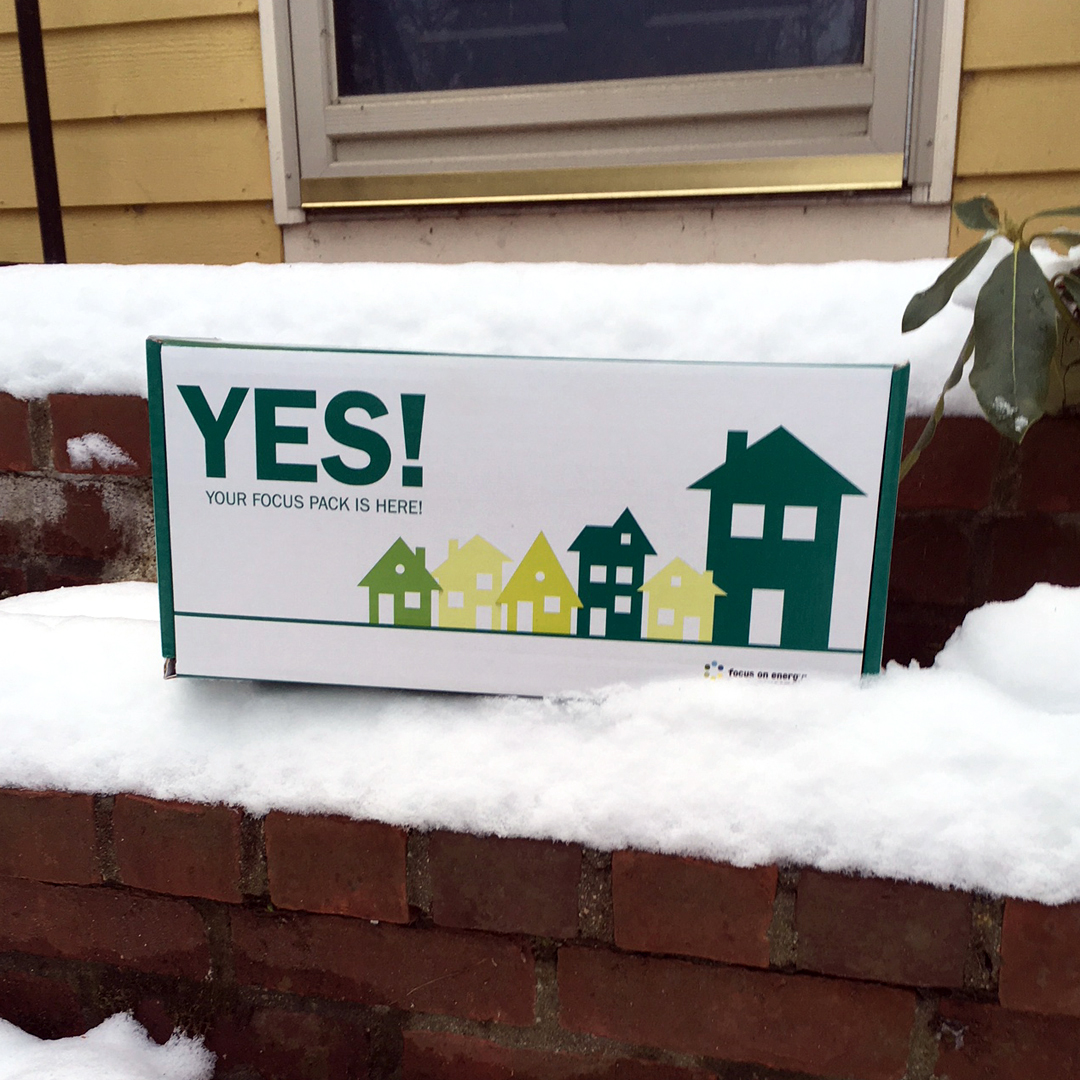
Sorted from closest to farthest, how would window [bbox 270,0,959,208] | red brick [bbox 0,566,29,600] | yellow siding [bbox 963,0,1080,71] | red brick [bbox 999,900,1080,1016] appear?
red brick [bbox 999,900,1080,1016], red brick [bbox 0,566,29,600], yellow siding [bbox 963,0,1080,71], window [bbox 270,0,959,208]

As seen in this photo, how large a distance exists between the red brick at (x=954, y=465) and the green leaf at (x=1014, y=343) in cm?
9

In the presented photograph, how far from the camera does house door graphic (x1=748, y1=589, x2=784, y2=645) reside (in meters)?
0.61

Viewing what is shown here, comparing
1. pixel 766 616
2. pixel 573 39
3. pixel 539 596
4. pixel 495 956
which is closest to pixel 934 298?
pixel 766 616

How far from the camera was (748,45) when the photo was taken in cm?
169

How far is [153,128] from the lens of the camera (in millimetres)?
1966

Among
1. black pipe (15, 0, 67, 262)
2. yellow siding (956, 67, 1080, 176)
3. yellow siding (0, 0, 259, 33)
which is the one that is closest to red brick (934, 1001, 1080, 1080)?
yellow siding (956, 67, 1080, 176)

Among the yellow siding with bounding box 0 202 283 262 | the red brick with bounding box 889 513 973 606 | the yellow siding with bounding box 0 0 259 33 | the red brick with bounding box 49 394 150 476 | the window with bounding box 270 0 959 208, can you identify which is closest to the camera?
the red brick with bounding box 889 513 973 606

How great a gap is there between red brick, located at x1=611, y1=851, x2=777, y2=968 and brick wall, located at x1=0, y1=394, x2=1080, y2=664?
0.33 metres

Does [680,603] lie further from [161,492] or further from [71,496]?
[71,496]

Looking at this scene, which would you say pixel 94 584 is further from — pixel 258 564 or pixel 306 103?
pixel 306 103

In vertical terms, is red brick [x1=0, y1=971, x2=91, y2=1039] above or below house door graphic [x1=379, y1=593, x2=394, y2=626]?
below

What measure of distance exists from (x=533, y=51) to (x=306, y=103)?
0.55 meters

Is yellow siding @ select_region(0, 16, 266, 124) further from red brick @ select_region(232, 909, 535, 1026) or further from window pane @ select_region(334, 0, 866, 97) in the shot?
red brick @ select_region(232, 909, 535, 1026)

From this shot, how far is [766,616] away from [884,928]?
0.81ft
